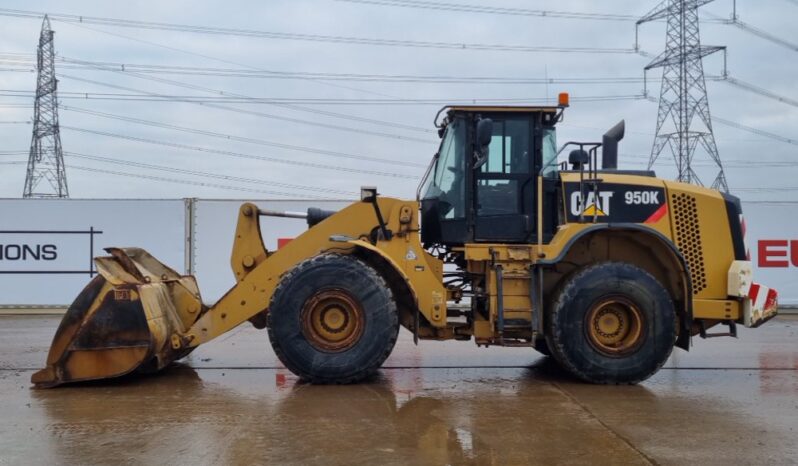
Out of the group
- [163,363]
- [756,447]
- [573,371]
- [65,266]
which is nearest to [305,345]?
[163,363]

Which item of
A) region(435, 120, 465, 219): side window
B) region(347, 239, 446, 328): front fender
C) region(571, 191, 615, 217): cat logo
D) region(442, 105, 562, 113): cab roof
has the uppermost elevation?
region(442, 105, 562, 113): cab roof

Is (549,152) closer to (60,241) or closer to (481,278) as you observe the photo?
(481,278)

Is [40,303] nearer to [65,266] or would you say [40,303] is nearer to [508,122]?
[65,266]

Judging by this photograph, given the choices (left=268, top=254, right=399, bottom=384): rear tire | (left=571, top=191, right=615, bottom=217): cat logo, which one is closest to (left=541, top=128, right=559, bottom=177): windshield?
(left=571, top=191, right=615, bottom=217): cat logo

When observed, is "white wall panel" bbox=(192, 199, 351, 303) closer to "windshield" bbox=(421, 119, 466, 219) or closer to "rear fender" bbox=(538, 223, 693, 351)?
"windshield" bbox=(421, 119, 466, 219)

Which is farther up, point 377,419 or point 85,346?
point 85,346

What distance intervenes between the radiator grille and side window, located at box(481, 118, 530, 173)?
4.90 feet

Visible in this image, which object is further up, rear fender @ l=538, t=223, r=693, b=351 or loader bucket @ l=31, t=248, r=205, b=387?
rear fender @ l=538, t=223, r=693, b=351

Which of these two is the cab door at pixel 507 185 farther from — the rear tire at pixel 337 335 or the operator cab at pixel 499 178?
the rear tire at pixel 337 335

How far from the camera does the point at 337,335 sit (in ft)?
21.3

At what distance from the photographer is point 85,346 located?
6.23m

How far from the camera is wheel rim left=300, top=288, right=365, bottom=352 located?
254 inches

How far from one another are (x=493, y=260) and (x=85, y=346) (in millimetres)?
3757

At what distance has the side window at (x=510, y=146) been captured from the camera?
7.01 meters
